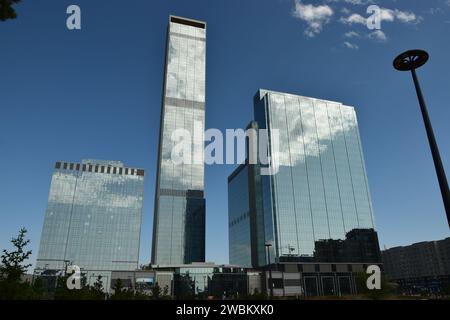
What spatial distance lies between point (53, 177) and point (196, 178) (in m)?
79.2

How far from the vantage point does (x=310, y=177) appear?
13388 cm

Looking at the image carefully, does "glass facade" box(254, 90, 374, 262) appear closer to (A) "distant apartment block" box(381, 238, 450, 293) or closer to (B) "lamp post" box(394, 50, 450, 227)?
(A) "distant apartment block" box(381, 238, 450, 293)

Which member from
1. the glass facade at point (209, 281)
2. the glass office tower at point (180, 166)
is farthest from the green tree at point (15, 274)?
the glass office tower at point (180, 166)

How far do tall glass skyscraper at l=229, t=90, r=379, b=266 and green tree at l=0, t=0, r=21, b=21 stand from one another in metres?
117

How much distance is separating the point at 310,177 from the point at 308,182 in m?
2.63

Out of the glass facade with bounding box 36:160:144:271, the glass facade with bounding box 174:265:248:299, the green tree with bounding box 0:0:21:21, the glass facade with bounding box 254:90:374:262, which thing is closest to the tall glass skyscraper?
the glass facade with bounding box 254:90:374:262

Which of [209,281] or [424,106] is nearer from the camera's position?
[424,106]

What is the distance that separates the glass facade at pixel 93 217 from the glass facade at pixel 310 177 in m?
82.8

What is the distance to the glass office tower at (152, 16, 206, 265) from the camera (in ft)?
525

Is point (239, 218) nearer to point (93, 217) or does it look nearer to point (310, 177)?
point (310, 177)

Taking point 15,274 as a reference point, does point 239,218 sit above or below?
above

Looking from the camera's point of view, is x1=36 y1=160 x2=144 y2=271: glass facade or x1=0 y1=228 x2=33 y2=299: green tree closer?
x1=0 y1=228 x2=33 y2=299: green tree

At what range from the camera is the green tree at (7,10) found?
11633 mm

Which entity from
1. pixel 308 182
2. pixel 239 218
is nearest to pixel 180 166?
pixel 239 218
